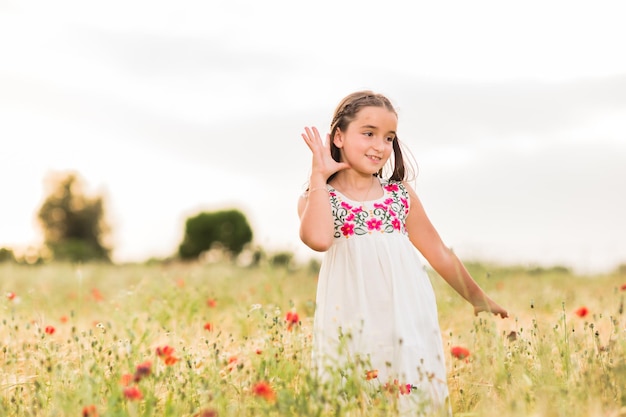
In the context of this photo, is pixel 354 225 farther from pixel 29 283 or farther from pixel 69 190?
pixel 69 190

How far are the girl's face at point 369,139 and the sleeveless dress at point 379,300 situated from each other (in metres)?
0.19

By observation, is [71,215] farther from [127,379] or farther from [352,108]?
[127,379]

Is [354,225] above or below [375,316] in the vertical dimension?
above

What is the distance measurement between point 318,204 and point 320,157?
272mm

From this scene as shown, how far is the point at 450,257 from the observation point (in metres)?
3.82

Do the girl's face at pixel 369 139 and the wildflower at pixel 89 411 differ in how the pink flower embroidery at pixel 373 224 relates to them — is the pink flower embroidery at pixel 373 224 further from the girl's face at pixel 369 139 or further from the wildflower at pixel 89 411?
the wildflower at pixel 89 411

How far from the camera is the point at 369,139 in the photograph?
3.51 m

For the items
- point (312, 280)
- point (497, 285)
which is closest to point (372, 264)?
point (497, 285)

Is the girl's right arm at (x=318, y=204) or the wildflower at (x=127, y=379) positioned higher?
the girl's right arm at (x=318, y=204)

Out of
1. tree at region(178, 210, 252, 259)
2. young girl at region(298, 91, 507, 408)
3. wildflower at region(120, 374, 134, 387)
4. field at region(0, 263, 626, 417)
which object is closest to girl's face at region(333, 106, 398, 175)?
young girl at region(298, 91, 507, 408)

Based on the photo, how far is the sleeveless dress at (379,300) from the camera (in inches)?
129

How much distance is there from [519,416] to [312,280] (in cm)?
770

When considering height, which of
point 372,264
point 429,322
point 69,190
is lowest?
point 429,322

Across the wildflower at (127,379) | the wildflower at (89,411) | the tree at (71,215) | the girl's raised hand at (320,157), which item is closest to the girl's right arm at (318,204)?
the girl's raised hand at (320,157)
